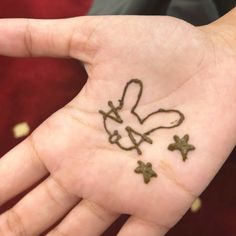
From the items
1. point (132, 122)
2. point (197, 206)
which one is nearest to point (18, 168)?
point (132, 122)

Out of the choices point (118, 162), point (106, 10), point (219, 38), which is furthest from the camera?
point (106, 10)

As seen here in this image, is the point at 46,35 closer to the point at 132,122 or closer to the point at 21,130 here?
the point at 132,122

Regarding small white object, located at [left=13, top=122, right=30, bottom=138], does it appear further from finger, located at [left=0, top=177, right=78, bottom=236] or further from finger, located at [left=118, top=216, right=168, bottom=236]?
finger, located at [left=118, top=216, right=168, bottom=236]

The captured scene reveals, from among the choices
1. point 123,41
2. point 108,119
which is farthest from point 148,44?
point 108,119

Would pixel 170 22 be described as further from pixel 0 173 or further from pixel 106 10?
pixel 0 173

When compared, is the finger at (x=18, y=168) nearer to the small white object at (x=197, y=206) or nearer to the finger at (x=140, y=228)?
the finger at (x=140, y=228)

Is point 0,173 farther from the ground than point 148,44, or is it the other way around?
point 148,44
